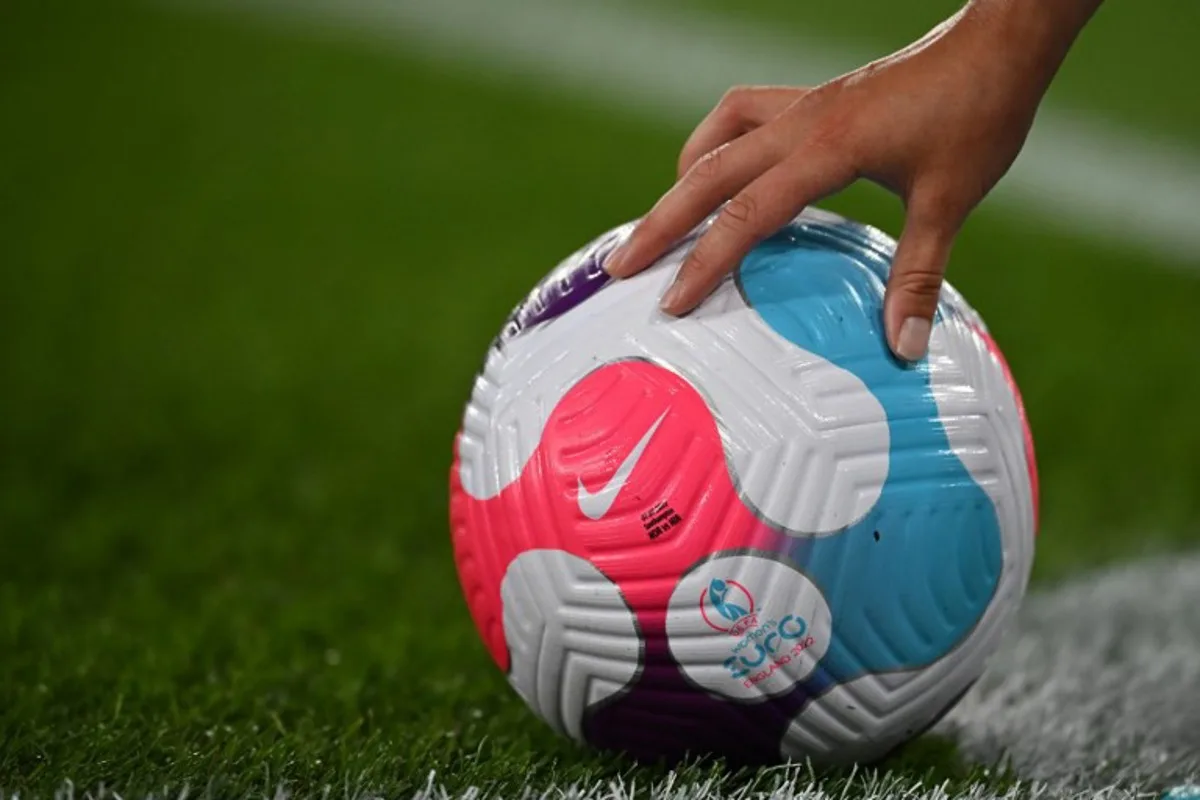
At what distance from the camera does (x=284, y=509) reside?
12.3 feet

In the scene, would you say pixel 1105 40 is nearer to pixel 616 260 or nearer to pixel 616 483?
pixel 616 260

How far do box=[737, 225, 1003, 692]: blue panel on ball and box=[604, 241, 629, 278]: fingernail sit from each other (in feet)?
0.59

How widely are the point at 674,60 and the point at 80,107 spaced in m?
3.90

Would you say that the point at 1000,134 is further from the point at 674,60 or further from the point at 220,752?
the point at 674,60

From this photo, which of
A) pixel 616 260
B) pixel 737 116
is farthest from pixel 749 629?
pixel 737 116

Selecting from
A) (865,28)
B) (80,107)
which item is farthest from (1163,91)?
(80,107)

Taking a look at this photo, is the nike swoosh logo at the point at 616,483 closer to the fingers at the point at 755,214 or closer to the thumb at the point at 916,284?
the fingers at the point at 755,214

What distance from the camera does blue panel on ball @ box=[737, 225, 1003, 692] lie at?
2047mm

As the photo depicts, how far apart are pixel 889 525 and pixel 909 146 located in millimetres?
537

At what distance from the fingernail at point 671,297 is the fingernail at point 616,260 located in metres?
0.10

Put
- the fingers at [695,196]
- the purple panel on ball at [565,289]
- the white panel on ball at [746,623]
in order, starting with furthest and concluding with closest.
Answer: the purple panel on ball at [565,289], the fingers at [695,196], the white panel on ball at [746,623]

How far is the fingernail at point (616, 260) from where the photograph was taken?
2.20 meters

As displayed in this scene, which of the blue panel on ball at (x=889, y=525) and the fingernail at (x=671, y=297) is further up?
the fingernail at (x=671, y=297)

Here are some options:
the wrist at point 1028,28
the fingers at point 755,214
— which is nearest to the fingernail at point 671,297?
the fingers at point 755,214
